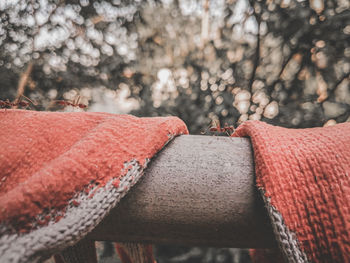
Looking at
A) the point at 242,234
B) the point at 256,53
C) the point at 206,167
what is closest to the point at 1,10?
the point at 256,53

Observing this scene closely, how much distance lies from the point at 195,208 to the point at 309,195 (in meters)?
0.18

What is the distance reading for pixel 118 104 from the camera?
6.52ft

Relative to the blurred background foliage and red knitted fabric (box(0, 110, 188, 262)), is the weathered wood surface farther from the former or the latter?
the blurred background foliage

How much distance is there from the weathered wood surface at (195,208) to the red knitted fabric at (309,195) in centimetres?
4

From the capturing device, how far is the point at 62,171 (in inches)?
12.0

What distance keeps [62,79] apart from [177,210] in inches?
79.6

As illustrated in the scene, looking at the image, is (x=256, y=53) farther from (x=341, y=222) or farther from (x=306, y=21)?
(x=341, y=222)

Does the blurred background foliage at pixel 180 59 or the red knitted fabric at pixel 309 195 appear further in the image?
the blurred background foliage at pixel 180 59

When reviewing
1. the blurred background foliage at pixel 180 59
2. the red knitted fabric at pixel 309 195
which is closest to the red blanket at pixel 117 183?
the red knitted fabric at pixel 309 195

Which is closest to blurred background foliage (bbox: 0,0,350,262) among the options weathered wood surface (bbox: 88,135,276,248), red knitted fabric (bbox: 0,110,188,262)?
red knitted fabric (bbox: 0,110,188,262)

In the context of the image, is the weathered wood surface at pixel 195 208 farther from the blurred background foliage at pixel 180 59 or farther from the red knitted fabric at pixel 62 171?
the blurred background foliage at pixel 180 59

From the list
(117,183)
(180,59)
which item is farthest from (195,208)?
(180,59)

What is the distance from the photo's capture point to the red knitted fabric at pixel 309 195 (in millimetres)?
289

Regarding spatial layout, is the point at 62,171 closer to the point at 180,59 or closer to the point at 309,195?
the point at 309,195
